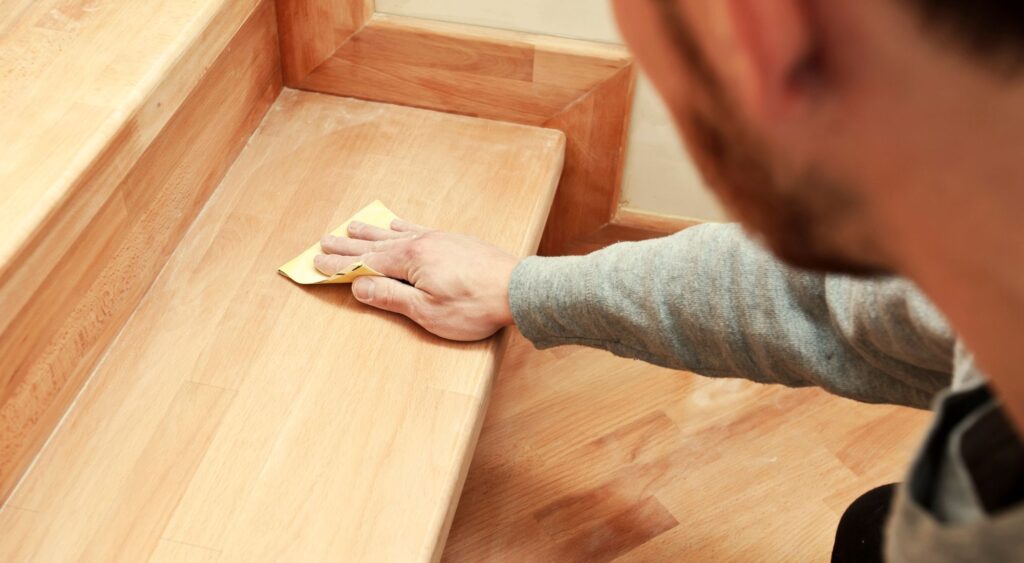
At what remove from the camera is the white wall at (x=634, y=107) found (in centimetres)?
115

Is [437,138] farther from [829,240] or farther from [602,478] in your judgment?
[829,240]

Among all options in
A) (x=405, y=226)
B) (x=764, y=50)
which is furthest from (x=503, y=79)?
(x=764, y=50)

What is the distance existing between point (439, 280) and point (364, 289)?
3.2 inches

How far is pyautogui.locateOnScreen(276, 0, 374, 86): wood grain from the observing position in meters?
1.17

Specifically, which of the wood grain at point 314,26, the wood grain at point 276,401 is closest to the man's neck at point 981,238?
the wood grain at point 276,401

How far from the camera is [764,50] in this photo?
13.0 inches

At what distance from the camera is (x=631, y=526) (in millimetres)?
1077

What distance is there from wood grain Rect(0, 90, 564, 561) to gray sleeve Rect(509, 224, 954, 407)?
104 millimetres

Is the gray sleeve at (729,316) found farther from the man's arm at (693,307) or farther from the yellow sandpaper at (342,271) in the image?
the yellow sandpaper at (342,271)

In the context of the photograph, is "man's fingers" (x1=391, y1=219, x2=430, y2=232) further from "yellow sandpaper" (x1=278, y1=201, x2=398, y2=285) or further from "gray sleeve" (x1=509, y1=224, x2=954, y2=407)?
"gray sleeve" (x1=509, y1=224, x2=954, y2=407)

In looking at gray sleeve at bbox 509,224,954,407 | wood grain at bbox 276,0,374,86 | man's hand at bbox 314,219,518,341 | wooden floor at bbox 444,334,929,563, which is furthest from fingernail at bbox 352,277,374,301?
wood grain at bbox 276,0,374,86

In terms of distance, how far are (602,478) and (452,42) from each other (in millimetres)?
504

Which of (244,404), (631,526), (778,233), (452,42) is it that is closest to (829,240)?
(778,233)

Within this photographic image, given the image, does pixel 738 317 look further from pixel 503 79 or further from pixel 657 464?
pixel 503 79
